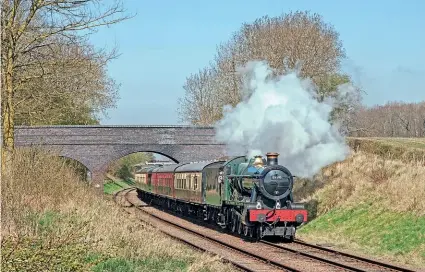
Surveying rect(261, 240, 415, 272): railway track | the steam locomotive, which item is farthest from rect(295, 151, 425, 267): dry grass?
the steam locomotive

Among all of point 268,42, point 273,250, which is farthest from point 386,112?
point 273,250

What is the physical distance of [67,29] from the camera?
17.8m

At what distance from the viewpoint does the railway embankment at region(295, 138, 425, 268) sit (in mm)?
18688

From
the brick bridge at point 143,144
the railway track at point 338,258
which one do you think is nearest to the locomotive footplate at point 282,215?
the railway track at point 338,258

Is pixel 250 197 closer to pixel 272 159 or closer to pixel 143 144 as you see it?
pixel 272 159

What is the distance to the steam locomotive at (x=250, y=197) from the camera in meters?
19.7

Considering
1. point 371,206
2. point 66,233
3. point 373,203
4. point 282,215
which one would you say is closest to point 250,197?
point 282,215

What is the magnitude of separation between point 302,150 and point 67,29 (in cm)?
851

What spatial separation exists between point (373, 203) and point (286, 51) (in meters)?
23.3

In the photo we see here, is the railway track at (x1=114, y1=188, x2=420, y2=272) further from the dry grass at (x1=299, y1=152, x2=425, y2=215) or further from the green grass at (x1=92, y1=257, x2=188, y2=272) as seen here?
the dry grass at (x1=299, y1=152, x2=425, y2=215)

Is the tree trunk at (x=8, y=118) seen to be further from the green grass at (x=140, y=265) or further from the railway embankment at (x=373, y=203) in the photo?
the railway embankment at (x=373, y=203)

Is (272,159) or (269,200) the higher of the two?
(272,159)

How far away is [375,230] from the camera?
20.5 meters

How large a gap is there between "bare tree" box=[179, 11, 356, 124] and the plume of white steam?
522 inches
